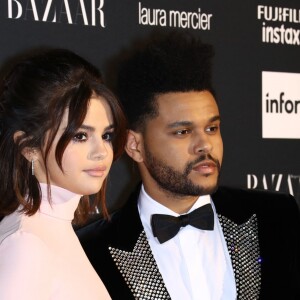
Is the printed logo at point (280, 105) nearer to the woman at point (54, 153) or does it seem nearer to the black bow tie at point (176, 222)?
the black bow tie at point (176, 222)

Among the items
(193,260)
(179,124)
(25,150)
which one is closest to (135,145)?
(179,124)

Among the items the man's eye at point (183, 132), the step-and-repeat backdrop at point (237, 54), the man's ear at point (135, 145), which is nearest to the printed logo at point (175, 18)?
the step-and-repeat backdrop at point (237, 54)

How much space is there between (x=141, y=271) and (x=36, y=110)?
25.8 inches

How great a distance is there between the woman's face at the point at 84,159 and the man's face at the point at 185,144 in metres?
0.46

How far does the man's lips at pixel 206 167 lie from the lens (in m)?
2.15

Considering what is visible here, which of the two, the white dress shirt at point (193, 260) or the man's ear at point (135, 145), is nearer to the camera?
the white dress shirt at point (193, 260)

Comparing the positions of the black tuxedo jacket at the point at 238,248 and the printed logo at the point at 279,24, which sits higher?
the printed logo at the point at 279,24

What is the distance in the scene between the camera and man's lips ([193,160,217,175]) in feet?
7.06

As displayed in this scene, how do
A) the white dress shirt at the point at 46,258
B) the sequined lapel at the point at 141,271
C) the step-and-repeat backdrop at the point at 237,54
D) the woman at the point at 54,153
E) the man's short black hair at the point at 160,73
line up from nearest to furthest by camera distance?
1. the white dress shirt at the point at 46,258
2. the woman at the point at 54,153
3. the sequined lapel at the point at 141,271
4. the man's short black hair at the point at 160,73
5. the step-and-repeat backdrop at the point at 237,54

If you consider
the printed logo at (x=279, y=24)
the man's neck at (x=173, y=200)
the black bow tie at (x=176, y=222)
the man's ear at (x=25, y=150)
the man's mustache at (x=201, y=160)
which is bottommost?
the black bow tie at (x=176, y=222)

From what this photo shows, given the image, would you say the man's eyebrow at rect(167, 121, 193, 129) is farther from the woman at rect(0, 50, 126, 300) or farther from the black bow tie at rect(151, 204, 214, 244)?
the woman at rect(0, 50, 126, 300)

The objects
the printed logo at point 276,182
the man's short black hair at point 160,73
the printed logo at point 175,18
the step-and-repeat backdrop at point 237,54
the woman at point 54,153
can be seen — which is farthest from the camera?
the printed logo at point 276,182

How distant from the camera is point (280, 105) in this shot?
2988 millimetres

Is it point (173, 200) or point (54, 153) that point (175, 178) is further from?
point (54, 153)
